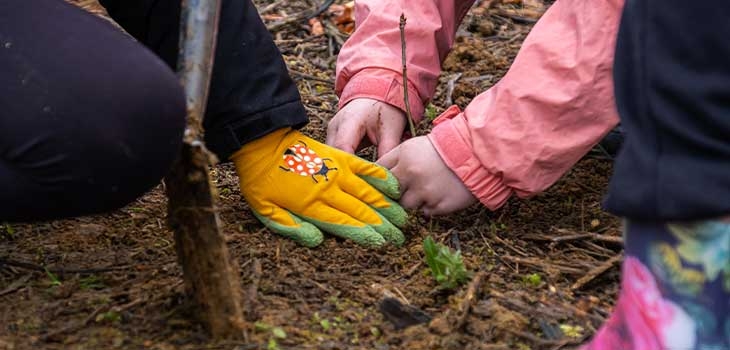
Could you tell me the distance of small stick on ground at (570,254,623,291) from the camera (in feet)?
5.34

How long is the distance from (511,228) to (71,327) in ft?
2.80

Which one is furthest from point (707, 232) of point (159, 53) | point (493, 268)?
point (159, 53)

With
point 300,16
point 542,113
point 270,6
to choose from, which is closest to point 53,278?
point 542,113

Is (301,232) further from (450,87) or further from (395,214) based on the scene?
(450,87)

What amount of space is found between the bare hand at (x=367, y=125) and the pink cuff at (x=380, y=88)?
0.05 ft

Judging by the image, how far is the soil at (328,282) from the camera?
4.61 ft

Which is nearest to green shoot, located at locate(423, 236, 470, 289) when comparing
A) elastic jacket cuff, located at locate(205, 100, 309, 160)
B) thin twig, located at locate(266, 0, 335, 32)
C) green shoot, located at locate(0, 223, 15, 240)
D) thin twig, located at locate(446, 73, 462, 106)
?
elastic jacket cuff, located at locate(205, 100, 309, 160)

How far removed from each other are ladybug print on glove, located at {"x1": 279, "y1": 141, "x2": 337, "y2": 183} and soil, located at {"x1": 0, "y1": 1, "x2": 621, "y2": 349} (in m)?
0.13

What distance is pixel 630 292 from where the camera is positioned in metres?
1.18

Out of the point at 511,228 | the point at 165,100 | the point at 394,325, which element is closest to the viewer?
the point at 165,100

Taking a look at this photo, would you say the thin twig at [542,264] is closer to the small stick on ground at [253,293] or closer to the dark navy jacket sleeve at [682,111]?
the small stick on ground at [253,293]

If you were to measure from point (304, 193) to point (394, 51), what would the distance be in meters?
0.49

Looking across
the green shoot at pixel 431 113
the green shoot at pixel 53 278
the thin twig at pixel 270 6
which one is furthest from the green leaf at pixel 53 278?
the thin twig at pixel 270 6

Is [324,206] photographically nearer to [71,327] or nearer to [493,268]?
[493,268]
